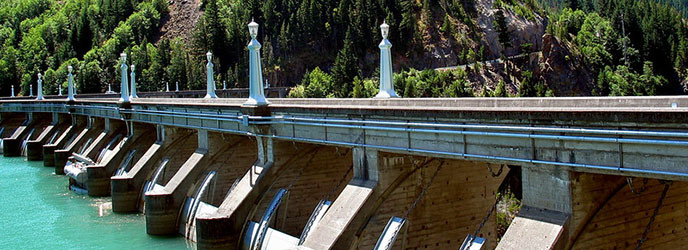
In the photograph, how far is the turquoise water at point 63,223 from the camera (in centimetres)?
2789

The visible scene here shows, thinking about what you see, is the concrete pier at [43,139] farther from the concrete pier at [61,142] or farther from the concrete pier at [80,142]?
the concrete pier at [80,142]

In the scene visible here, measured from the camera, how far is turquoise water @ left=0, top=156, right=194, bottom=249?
27891 mm

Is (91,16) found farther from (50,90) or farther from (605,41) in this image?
(605,41)

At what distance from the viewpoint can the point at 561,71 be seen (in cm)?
10712

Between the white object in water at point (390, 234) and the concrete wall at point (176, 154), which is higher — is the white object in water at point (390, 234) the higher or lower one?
the lower one

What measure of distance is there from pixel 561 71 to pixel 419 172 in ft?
311

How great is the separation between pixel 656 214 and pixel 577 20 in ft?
395

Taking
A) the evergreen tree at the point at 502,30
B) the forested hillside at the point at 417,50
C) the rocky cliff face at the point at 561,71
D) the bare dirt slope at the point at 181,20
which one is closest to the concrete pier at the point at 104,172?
the forested hillside at the point at 417,50

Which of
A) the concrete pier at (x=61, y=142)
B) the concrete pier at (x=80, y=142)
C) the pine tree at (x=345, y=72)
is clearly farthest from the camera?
the pine tree at (x=345, y=72)

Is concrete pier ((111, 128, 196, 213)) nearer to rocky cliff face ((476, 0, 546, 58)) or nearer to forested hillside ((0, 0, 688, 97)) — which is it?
forested hillside ((0, 0, 688, 97))

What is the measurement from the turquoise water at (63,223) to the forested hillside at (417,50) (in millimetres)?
63767

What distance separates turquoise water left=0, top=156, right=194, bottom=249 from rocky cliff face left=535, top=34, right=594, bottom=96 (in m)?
80.9

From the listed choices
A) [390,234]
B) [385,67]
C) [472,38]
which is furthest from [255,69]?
[472,38]

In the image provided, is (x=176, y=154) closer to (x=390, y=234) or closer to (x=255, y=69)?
(x=255, y=69)
